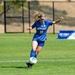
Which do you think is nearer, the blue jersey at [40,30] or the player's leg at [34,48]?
the player's leg at [34,48]

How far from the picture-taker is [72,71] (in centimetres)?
1338

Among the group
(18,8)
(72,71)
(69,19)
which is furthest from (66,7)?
(72,71)

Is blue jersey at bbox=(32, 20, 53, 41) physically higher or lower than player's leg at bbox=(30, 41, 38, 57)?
higher

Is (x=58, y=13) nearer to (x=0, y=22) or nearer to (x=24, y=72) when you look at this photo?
(x=0, y=22)

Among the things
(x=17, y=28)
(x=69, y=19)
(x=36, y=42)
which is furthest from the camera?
(x=69, y=19)

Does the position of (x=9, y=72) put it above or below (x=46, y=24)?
below

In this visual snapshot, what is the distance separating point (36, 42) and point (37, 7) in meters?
35.8

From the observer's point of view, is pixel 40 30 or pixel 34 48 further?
pixel 40 30

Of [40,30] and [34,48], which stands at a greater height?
[40,30]

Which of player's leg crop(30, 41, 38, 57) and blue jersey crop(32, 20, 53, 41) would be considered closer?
player's leg crop(30, 41, 38, 57)

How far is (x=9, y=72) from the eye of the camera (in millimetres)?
13188

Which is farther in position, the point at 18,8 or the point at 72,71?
the point at 18,8

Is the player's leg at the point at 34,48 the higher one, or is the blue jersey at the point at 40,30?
the blue jersey at the point at 40,30

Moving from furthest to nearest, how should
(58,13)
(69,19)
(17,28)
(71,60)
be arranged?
(58,13) → (69,19) → (17,28) → (71,60)
